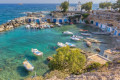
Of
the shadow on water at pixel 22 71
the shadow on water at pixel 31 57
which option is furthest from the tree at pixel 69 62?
the shadow on water at pixel 31 57

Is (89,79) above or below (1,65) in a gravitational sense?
above

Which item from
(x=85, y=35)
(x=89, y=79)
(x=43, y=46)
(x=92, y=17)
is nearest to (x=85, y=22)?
(x=92, y=17)

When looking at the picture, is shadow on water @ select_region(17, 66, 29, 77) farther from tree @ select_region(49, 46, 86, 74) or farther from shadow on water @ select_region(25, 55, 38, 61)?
tree @ select_region(49, 46, 86, 74)

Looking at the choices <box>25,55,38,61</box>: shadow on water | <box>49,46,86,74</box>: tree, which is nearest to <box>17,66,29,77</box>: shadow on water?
<box>25,55,38,61</box>: shadow on water

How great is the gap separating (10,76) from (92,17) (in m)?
57.4

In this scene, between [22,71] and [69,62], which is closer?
[69,62]

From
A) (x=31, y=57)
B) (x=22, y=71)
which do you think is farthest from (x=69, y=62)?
(x=31, y=57)

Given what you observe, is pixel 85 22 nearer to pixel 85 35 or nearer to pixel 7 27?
pixel 85 35

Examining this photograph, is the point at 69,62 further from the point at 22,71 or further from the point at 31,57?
the point at 31,57

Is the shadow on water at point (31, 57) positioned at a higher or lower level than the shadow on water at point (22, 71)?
higher

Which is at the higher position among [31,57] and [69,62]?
[69,62]

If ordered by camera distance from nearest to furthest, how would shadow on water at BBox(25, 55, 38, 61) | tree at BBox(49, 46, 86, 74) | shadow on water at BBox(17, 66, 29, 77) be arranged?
tree at BBox(49, 46, 86, 74), shadow on water at BBox(17, 66, 29, 77), shadow on water at BBox(25, 55, 38, 61)

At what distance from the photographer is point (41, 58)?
94.0ft

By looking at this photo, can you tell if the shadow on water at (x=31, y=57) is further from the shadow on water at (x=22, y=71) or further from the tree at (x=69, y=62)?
the tree at (x=69, y=62)
